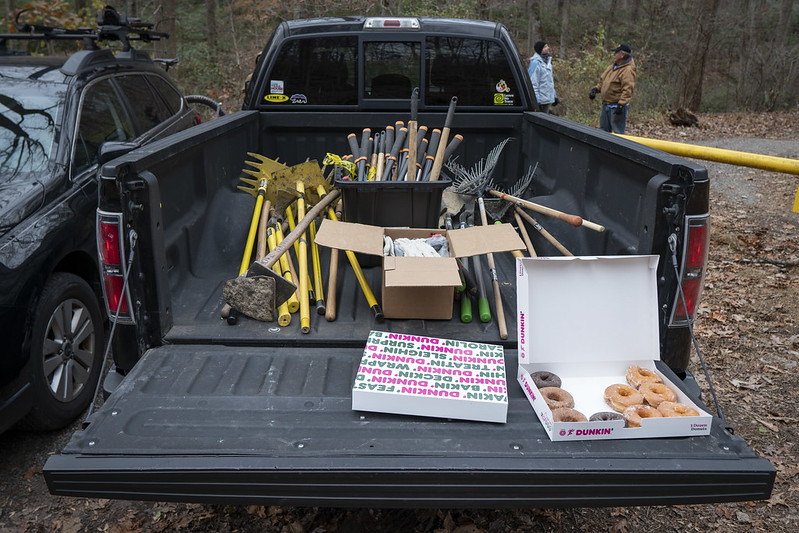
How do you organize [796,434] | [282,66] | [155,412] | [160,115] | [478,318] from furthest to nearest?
[160,115] → [282,66] → [796,434] → [478,318] → [155,412]

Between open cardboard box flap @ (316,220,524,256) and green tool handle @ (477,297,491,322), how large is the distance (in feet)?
0.86

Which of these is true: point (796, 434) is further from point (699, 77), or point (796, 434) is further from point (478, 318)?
point (699, 77)

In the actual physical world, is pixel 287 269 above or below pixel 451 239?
below

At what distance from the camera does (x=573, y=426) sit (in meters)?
2.08

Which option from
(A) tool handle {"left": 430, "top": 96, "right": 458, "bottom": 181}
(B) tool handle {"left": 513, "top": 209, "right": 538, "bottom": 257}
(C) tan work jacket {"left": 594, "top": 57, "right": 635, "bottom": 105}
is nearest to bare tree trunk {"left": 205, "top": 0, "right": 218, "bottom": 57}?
(C) tan work jacket {"left": 594, "top": 57, "right": 635, "bottom": 105}

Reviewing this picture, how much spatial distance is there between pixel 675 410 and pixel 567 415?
0.39 metres

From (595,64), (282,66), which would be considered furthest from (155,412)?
(595,64)

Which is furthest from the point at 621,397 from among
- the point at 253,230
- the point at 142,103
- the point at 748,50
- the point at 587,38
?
the point at 748,50

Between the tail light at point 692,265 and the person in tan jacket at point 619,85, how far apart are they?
930 cm

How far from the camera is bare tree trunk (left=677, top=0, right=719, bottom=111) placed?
15703 millimetres

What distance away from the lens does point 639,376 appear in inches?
98.6

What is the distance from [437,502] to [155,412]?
1056 mm

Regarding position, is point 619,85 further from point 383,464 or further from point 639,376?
point 383,464

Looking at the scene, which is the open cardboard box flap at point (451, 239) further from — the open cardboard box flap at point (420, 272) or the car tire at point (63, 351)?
the car tire at point (63, 351)
